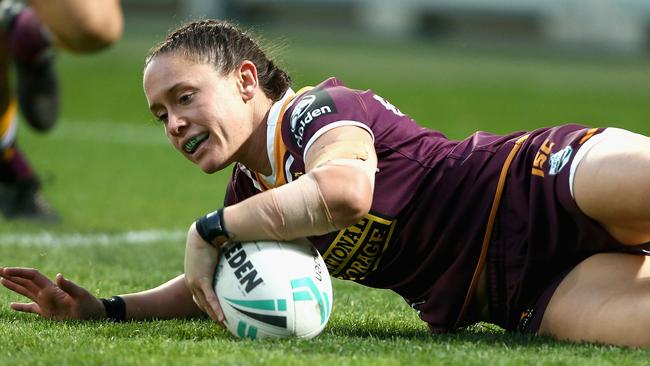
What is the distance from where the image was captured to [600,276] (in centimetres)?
351

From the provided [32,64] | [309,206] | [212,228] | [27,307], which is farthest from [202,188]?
[309,206]

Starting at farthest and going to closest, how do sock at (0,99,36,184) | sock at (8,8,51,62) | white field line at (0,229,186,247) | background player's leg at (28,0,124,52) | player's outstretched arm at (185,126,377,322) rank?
sock at (0,99,36,184), sock at (8,8,51,62), white field line at (0,229,186,247), background player's leg at (28,0,124,52), player's outstretched arm at (185,126,377,322)

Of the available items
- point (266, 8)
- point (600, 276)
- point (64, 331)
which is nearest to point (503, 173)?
point (600, 276)

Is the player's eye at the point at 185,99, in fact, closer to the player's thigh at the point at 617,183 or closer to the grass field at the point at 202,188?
the grass field at the point at 202,188

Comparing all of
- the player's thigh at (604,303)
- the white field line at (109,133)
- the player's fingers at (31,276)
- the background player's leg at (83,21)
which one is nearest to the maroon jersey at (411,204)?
the player's thigh at (604,303)

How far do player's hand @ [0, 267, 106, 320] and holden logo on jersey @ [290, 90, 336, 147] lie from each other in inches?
35.9

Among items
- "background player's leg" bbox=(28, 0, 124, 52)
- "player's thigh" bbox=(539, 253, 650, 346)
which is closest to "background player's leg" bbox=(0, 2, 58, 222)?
"background player's leg" bbox=(28, 0, 124, 52)

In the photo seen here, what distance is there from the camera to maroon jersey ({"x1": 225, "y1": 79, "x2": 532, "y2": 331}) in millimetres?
3541

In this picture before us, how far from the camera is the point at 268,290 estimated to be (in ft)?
10.8

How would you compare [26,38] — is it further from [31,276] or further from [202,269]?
[202,269]

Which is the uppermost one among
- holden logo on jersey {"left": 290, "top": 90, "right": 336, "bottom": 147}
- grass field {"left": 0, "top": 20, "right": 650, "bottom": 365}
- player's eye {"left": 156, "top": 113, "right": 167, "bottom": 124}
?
holden logo on jersey {"left": 290, "top": 90, "right": 336, "bottom": 147}

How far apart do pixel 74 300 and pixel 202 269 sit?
0.70 meters

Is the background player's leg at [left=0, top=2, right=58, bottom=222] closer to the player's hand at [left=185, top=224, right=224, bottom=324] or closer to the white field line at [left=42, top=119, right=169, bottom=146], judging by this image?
the player's hand at [left=185, top=224, right=224, bottom=324]

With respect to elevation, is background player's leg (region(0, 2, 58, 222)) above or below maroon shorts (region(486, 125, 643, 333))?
below
